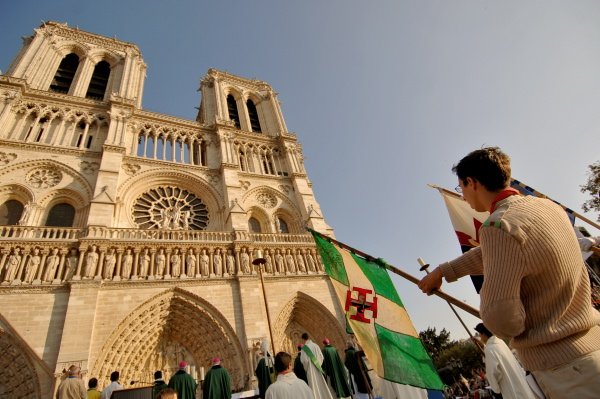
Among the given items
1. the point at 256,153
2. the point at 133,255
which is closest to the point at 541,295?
the point at 133,255

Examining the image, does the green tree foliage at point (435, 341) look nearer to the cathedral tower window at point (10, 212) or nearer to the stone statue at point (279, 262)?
the stone statue at point (279, 262)

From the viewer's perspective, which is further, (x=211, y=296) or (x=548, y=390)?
(x=211, y=296)

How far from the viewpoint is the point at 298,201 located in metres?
16.4

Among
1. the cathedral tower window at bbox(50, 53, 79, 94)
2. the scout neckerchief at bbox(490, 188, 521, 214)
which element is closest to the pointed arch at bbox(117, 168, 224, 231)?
the cathedral tower window at bbox(50, 53, 79, 94)

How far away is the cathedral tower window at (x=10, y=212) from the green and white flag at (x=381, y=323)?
13055 millimetres

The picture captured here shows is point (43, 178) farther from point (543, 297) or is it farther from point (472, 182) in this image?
point (543, 297)

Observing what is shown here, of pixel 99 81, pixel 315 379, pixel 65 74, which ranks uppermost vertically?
pixel 99 81

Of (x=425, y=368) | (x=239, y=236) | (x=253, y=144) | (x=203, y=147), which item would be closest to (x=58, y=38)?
(x=203, y=147)

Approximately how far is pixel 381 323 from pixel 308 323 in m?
9.91

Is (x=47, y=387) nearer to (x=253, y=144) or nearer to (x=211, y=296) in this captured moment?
(x=211, y=296)

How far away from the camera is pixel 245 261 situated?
1173 cm

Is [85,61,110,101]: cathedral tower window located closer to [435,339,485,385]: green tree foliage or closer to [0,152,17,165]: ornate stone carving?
[0,152,17,165]: ornate stone carving

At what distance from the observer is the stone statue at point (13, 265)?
8.60 m

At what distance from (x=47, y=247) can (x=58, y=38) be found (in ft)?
50.8
